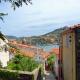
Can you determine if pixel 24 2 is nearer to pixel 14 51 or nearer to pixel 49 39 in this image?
pixel 14 51

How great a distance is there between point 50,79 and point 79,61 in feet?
57.6

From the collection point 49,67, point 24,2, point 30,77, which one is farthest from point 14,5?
point 49,67

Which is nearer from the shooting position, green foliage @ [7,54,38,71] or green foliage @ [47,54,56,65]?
green foliage @ [7,54,38,71]

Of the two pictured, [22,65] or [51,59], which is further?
[51,59]

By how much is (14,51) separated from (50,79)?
30.8 meters

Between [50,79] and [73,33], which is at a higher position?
[73,33]

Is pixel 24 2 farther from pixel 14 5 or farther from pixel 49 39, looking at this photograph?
pixel 49 39

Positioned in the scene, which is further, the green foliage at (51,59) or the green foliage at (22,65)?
the green foliage at (51,59)

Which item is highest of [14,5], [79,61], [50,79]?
[14,5]

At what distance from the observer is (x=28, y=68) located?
2488 centimetres

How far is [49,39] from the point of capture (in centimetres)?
4491

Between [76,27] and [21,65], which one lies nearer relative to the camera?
[76,27]

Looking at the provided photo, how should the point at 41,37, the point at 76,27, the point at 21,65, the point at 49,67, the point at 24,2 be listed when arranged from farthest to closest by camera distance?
1. the point at 49,67
2. the point at 41,37
3. the point at 21,65
4. the point at 76,27
5. the point at 24,2

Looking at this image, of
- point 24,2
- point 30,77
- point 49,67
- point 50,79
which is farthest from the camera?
point 49,67
